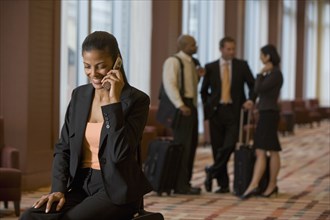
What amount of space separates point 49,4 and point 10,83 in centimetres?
117

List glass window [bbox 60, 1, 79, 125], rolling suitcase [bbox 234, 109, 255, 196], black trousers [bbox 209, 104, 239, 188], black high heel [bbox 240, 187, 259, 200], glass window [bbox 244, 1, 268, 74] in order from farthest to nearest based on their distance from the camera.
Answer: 1. glass window [bbox 244, 1, 268, 74]
2. glass window [bbox 60, 1, 79, 125]
3. black trousers [bbox 209, 104, 239, 188]
4. rolling suitcase [bbox 234, 109, 255, 196]
5. black high heel [bbox 240, 187, 259, 200]

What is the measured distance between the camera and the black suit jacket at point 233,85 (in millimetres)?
9406

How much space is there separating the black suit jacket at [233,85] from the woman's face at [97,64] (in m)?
5.32

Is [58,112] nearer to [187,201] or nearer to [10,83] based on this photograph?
[10,83]

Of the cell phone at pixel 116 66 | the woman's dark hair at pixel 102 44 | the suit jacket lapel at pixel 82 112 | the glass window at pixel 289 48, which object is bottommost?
the suit jacket lapel at pixel 82 112

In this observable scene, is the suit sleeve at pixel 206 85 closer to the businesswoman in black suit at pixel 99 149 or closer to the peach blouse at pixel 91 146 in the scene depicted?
the businesswoman in black suit at pixel 99 149

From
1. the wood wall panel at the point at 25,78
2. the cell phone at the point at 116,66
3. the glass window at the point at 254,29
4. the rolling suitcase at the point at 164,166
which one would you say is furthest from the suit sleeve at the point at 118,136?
the glass window at the point at 254,29

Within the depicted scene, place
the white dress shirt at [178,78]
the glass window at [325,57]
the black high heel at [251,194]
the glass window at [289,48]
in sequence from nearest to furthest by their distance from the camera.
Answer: the black high heel at [251,194], the white dress shirt at [178,78], the glass window at [289,48], the glass window at [325,57]

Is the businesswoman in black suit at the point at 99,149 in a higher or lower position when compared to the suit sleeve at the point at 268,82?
lower

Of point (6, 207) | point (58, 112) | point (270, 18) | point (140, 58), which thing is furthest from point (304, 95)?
point (6, 207)

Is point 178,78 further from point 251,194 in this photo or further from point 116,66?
point 116,66

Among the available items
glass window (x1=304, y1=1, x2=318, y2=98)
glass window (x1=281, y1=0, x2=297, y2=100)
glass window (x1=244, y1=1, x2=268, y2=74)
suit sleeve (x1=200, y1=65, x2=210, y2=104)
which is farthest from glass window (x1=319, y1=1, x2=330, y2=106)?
suit sleeve (x1=200, y1=65, x2=210, y2=104)

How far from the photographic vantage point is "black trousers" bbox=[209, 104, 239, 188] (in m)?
9.30

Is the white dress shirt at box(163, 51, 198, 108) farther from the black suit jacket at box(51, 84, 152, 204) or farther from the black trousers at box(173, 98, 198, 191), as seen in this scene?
the black suit jacket at box(51, 84, 152, 204)
